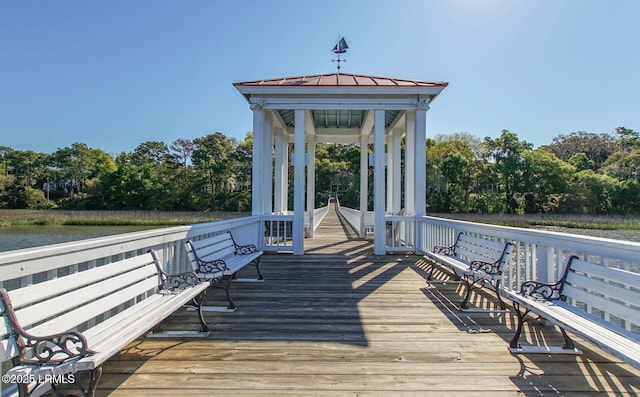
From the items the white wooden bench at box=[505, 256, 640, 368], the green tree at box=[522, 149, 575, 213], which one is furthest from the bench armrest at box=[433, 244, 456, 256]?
the green tree at box=[522, 149, 575, 213]

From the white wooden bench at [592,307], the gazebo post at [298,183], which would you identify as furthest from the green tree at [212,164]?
the white wooden bench at [592,307]

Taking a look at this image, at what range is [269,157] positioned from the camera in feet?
22.6

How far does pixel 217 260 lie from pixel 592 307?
300 cm

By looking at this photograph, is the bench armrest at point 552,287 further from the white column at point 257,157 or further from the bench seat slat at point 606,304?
the white column at point 257,157

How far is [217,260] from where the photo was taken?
314 centimetres

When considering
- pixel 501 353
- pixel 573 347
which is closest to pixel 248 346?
pixel 501 353

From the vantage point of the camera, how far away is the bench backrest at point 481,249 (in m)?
2.95

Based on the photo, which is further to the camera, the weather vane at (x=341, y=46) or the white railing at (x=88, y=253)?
the weather vane at (x=341, y=46)

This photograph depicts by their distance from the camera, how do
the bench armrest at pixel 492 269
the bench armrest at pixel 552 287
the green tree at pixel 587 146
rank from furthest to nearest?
the green tree at pixel 587 146 → the bench armrest at pixel 492 269 → the bench armrest at pixel 552 287

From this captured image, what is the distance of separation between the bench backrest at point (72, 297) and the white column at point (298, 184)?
12.1 ft

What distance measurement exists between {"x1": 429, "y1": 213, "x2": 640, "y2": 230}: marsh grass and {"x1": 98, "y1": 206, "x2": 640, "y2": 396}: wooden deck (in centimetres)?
2644

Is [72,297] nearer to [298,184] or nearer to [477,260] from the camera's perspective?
[477,260]

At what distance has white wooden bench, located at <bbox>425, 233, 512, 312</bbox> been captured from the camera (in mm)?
2941

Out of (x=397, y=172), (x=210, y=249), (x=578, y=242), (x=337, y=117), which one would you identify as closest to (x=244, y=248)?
(x=210, y=249)
